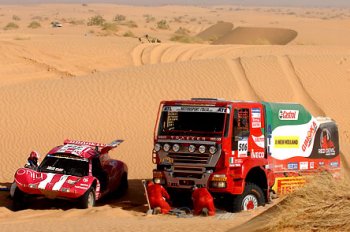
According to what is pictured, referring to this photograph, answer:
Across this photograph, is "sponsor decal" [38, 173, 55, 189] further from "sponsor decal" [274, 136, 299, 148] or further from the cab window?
"sponsor decal" [274, 136, 299, 148]

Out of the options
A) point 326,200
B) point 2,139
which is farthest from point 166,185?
point 2,139

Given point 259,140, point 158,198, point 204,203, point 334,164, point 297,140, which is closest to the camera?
point 204,203

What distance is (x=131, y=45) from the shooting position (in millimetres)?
48906

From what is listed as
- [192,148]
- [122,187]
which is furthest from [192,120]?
[122,187]

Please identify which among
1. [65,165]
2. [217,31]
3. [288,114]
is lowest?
[65,165]

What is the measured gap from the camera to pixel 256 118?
637 inches

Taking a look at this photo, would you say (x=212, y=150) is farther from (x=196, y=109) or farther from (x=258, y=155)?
(x=258, y=155)

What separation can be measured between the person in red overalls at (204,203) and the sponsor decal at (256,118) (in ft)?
6.25

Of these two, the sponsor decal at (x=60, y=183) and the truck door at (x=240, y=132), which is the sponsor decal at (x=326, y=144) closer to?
the truck door at (x=240, y=132)

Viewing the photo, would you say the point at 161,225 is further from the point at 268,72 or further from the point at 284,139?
the point at 268,72

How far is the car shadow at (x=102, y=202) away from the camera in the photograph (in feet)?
55.7

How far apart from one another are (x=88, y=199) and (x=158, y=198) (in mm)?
1675

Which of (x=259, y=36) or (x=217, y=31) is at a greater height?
(x=217, y=31)

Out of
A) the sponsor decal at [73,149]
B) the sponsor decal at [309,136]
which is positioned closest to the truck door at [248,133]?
the sponsor decal at [309,136]
